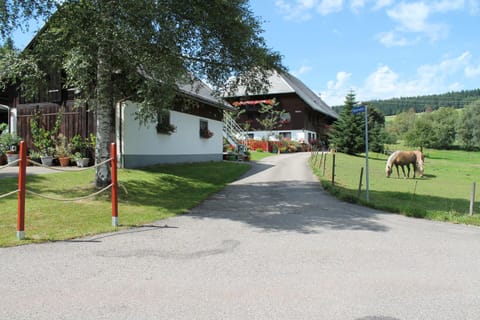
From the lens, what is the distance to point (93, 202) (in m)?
9.45

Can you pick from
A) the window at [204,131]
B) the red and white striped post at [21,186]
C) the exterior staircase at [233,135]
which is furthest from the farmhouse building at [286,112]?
the red and white striped post at [21,186]

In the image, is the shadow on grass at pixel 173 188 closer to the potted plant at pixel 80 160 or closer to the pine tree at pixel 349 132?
the potted plant at pixel 80 160

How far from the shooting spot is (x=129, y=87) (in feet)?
40.0

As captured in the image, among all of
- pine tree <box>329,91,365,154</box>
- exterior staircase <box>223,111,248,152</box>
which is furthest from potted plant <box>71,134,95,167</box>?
pine tree <box>329,91,365,154</box>

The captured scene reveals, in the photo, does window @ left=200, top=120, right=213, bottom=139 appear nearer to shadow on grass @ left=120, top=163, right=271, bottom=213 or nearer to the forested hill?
shadow on grass @ left=120, top=163, right=271, bottom=213

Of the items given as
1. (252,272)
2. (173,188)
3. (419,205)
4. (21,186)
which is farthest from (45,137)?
(419,205)

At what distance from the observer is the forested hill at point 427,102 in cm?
12682

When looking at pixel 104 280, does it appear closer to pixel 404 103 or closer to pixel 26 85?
pixel 26 85

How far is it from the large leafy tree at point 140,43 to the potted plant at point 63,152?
5.35 m

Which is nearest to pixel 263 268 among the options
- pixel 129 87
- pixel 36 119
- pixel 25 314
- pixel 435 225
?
pixel 25 314

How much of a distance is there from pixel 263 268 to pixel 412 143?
234ft

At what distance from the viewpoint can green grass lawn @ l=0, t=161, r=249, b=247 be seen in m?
6.79

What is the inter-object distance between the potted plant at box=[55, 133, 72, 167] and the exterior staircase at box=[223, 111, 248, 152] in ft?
46.4

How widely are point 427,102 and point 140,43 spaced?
145m
